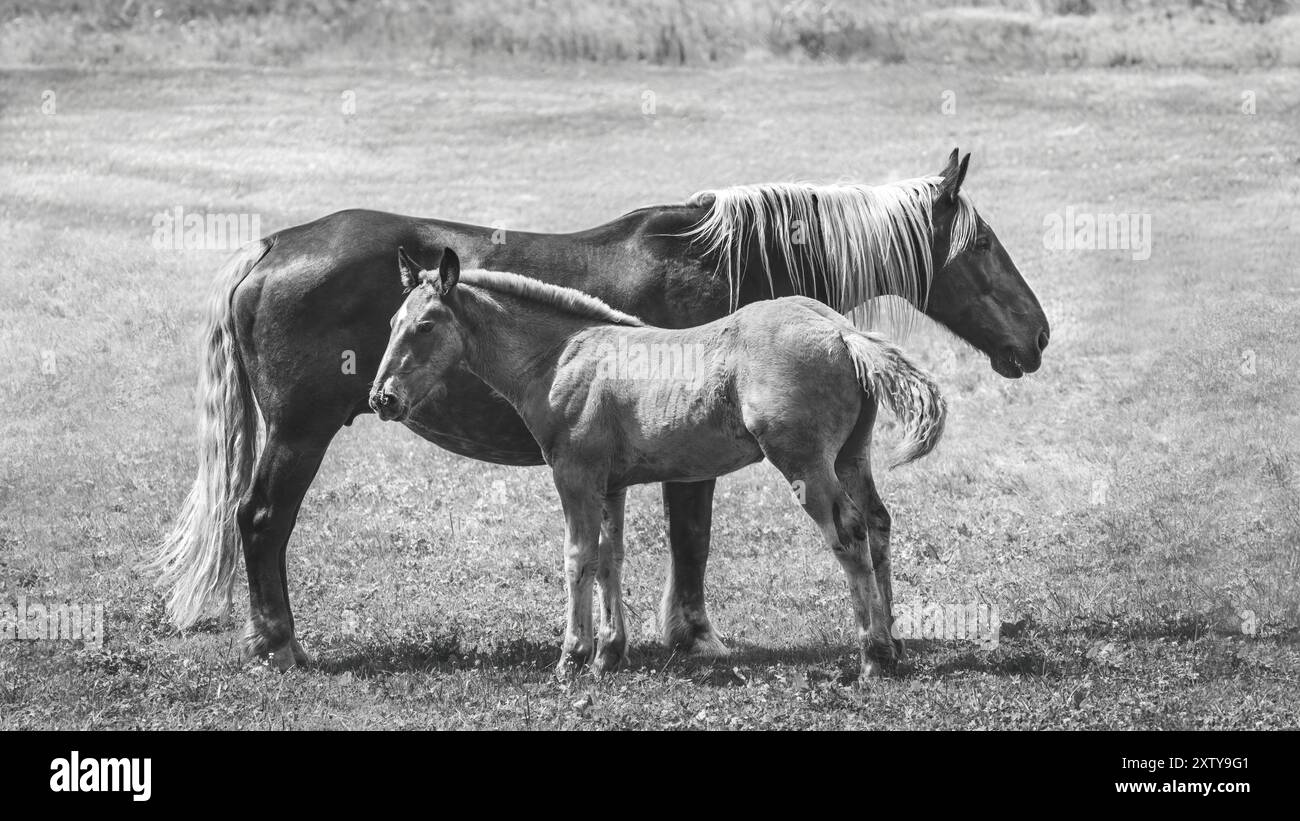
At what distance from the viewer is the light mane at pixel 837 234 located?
10.7m

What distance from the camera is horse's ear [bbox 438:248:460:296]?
9500mm

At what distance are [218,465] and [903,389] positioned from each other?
5.59 m

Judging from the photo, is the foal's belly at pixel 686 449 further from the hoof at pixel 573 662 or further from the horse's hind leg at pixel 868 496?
the hoof at pixel 573 662

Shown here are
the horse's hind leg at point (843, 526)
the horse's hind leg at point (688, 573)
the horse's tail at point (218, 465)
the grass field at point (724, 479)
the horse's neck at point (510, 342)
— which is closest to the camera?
the horse's hind leg at point (843, 526)

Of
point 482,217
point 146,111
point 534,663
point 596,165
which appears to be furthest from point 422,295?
point 146,111

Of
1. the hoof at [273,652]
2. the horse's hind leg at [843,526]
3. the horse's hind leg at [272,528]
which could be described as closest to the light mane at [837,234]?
the horse's hind leg at [843,526]

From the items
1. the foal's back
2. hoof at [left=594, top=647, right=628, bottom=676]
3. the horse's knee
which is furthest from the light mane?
hoof at [left=594, top=647, right=628, bottom=676]

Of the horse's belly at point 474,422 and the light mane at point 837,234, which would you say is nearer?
the horse's belly at point 474,422

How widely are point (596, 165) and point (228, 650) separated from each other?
21048 millimetres

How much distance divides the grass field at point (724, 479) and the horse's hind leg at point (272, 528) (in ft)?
1.54

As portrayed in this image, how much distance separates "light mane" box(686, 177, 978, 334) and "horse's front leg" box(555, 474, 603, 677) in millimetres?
2048

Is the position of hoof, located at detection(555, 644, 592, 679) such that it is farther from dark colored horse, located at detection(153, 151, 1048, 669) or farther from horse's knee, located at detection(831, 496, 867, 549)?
horse's knee, located at detection(831, 496, 867, 549)

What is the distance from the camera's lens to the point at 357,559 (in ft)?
43.9

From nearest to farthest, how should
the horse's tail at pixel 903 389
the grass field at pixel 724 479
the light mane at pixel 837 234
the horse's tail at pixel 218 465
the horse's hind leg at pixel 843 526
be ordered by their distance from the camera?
the horse's tail at pixel 903 389 < the horse's hind leg at pixel 843 526 < the grass field at pixel 724 479 < the light mane at pixel 837 234 < the horse's tail at pixel 218 465
